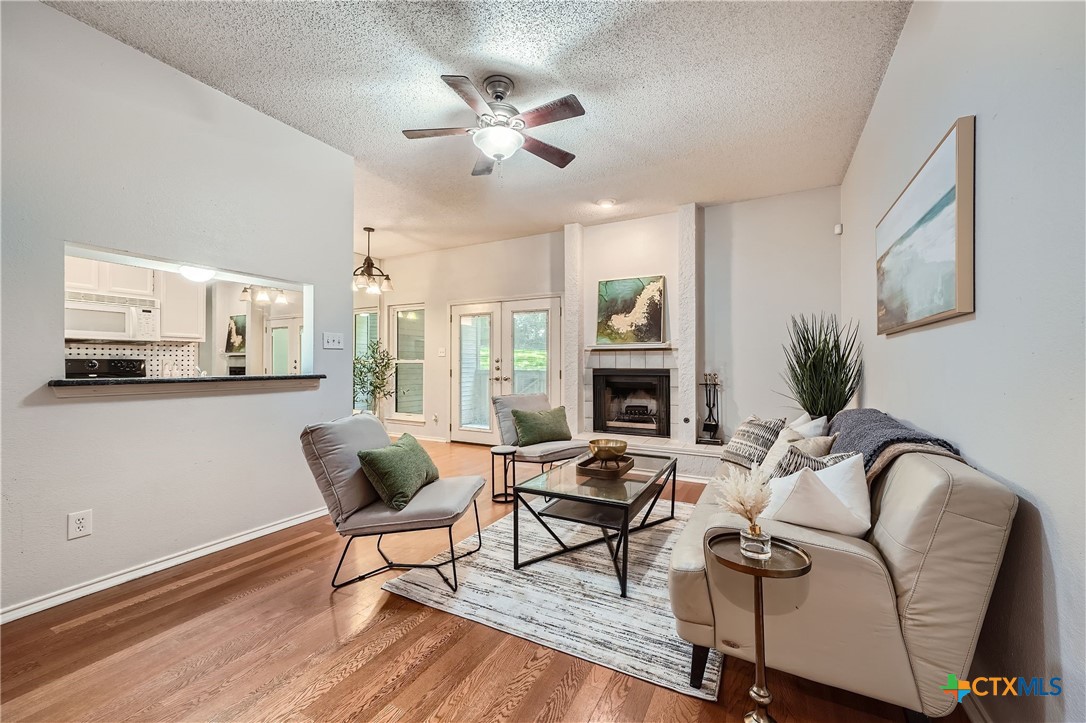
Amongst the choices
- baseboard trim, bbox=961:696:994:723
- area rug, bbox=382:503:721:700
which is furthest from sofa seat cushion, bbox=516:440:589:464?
baseboard trim, bbox=961:696:994:723

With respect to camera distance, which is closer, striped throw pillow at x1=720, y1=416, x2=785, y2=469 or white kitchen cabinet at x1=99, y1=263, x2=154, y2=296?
striped throw pillow at x1=720, y1=416, x2=785, y2=469

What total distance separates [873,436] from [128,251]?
3590 millimetres

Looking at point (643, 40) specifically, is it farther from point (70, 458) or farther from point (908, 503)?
point (70, 458)

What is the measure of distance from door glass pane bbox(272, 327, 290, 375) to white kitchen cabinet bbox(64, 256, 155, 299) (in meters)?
2.24

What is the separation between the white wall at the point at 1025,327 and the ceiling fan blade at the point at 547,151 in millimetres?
1750

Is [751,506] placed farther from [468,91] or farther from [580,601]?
[468,91]

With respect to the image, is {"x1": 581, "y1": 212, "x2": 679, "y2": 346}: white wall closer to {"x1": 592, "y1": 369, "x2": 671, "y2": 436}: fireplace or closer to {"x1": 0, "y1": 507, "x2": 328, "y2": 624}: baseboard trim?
{"x1": 592, "y1": 369, "x2": 671, "y2": 436}: fireplace

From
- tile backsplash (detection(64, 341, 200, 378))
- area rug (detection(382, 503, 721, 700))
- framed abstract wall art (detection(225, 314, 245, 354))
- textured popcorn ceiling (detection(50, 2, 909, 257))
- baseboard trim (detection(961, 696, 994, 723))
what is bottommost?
area rug (detection(382, 503, 721, 700))

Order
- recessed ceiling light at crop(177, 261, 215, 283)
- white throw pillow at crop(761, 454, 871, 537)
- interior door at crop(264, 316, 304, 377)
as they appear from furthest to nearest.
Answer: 1. interior door at crop(264, 316, 304, 377)
2. recessed ceiling light at crop(177, 261, 215, 283)
3. white throw pillow at crop(761, 454, 871, 537)

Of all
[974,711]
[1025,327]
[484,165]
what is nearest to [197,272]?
[484,165]

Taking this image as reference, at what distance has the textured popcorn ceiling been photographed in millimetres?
2047

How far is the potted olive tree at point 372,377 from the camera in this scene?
6090 millimetres

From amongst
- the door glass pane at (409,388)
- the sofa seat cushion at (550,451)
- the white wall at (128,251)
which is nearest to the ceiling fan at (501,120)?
the white wall at (128,251)

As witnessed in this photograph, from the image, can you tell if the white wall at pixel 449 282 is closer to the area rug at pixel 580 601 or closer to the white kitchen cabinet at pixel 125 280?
the white kitchen cabinet at pixel 125 280
